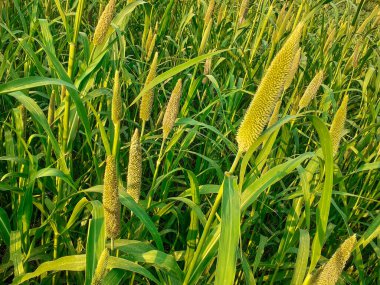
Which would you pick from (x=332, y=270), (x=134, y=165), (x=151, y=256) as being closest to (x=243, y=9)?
(x=134, y=165)

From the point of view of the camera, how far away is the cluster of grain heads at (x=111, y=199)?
886 mm

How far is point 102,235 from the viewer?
3.12 feet

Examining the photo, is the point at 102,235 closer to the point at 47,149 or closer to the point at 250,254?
the point at 47,149

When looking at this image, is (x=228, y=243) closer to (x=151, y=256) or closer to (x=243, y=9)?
(x=151, y=256)

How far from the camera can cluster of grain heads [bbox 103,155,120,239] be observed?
89cm

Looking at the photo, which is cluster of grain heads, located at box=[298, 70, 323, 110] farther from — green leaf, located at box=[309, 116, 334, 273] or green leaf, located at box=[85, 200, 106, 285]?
green leaf, located at box=[85, 200, 106, 285]

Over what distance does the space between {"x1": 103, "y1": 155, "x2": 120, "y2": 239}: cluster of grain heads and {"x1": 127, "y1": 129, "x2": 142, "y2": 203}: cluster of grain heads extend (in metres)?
0.12

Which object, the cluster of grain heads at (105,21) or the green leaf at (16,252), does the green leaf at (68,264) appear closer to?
the green leaf at (16,252)

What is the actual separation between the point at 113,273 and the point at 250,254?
34.6 inches

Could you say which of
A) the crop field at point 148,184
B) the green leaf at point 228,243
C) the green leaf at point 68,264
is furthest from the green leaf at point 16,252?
the green leaf at point 228,243

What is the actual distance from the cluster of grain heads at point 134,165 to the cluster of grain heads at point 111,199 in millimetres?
121

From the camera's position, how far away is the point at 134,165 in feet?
3.37

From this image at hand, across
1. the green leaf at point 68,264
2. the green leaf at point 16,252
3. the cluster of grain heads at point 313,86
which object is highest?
the cluster of grain heads at point 313,86

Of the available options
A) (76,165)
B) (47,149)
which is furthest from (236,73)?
(47,149)
